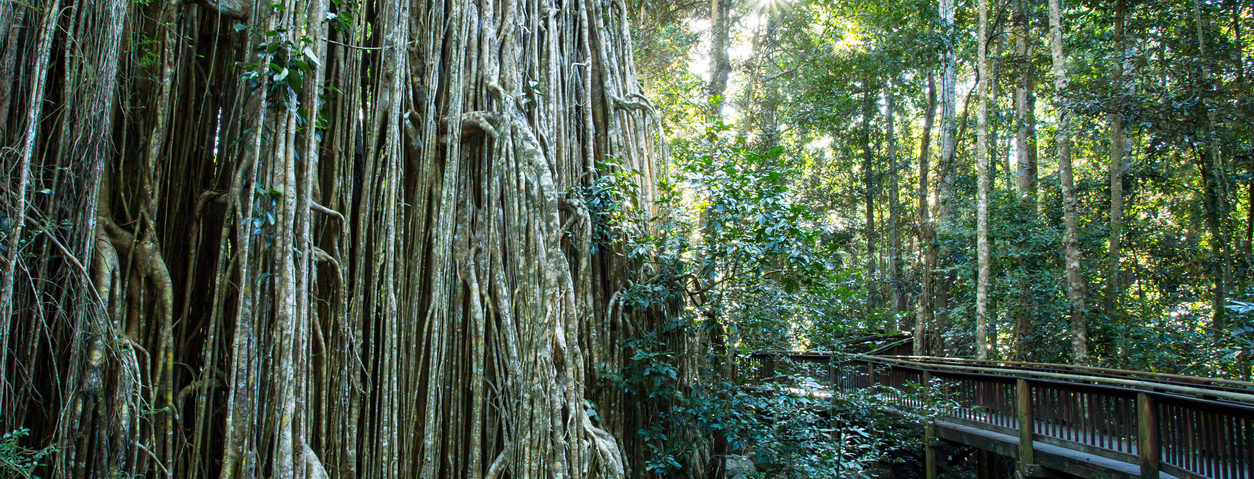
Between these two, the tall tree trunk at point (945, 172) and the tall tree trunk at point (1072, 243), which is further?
the tall tree trunk at point (945, 172)

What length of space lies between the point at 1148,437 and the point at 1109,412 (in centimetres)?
51

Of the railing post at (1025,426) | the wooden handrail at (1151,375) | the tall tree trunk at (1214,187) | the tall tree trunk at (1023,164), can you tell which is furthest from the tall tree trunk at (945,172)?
the railing post at (1025,426)

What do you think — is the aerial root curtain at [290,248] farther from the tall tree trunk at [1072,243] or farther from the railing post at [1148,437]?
the tall tree trunk at [1072,243]

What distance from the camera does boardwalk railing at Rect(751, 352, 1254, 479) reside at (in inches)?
150

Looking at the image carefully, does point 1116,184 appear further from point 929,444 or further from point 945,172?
point 929,444

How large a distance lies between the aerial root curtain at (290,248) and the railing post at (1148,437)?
316 cm

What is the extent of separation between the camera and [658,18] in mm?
10352

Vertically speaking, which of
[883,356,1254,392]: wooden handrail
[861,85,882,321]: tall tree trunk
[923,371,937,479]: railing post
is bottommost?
[923,371,937,479]: railing post

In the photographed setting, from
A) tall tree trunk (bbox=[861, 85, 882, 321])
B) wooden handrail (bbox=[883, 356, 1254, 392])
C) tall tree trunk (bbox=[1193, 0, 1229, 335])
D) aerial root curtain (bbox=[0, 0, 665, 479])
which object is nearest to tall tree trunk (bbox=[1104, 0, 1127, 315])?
tall tree trunk (bbox=[1193, 0, 1229, 335])

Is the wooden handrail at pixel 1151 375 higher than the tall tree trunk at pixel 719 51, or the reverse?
the tall tree trunk at pixel 719 51

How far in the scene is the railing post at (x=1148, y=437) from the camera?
4238mm

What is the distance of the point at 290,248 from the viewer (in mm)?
3035

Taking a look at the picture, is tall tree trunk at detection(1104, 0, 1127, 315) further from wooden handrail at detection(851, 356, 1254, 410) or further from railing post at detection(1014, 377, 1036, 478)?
railing post at detection(1014, 377, 1036, 478)

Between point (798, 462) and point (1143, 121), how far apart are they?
6.22 metres
